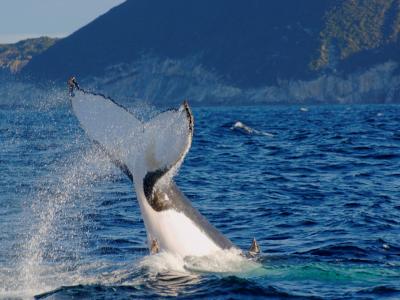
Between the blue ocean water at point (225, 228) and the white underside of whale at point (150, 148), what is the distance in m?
0.34

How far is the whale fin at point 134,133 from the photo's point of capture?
8625 millimetres

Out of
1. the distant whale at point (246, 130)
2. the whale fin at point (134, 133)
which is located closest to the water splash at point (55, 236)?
the whale fin at point (134, 133)

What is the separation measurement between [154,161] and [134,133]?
1.71ft

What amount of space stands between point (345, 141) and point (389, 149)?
5.08 meters

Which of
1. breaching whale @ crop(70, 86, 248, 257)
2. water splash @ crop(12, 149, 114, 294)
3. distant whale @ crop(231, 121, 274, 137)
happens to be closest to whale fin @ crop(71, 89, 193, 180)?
breaching whale @ crop(70, 86, 248, 257)

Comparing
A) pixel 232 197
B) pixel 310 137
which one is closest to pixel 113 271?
pixel 232 197

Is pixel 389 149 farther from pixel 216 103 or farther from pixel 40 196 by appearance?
pixel 216 103

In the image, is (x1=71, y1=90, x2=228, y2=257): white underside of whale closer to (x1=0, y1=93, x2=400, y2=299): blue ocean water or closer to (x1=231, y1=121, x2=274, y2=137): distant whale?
(x1=0, y1=93, x2=400, y2=299): blue ocean water

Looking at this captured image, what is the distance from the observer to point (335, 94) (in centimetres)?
18725

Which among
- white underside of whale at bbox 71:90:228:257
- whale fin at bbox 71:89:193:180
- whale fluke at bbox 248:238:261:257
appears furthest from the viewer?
whale fluke at bbox 248:238:261:257

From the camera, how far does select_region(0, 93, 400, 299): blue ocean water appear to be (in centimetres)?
1038

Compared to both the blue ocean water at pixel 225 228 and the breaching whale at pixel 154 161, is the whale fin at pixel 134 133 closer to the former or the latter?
the breaching whale at pixel 154 161

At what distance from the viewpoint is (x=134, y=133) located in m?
9.44

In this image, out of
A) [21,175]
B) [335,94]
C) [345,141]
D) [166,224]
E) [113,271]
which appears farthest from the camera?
[335,94]
